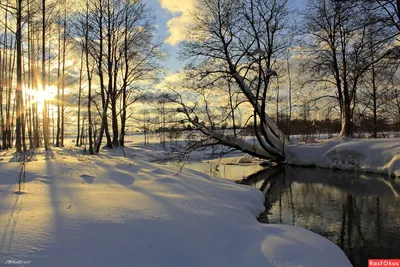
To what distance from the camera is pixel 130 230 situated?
4031 mm

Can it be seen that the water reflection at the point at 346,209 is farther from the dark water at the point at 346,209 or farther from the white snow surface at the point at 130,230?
the white snow surface at the point at 130,230

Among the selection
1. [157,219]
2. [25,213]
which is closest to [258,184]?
[157,219]

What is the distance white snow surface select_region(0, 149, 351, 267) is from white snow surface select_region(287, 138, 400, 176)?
10512 millimetres

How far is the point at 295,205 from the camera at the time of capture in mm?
8406

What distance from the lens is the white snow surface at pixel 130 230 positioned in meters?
3.36

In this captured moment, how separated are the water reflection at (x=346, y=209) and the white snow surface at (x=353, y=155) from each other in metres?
0.93

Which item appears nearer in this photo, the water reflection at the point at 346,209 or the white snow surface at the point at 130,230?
the white snow surface at the point at 130,230

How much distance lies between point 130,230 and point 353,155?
14.8 meters

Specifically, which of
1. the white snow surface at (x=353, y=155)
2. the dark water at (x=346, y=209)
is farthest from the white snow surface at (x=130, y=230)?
the white snow surface at (x=353, y=155)

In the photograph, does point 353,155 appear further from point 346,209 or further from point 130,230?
point 130,230

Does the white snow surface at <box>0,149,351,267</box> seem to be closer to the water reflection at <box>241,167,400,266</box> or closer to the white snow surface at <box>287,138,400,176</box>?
the water reflection at <box>241,167,400,266</box>

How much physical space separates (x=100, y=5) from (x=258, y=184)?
53.8 ft

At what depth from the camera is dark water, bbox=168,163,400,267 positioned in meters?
5.48

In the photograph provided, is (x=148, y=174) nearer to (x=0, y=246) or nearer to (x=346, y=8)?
(x=0, y=246)
